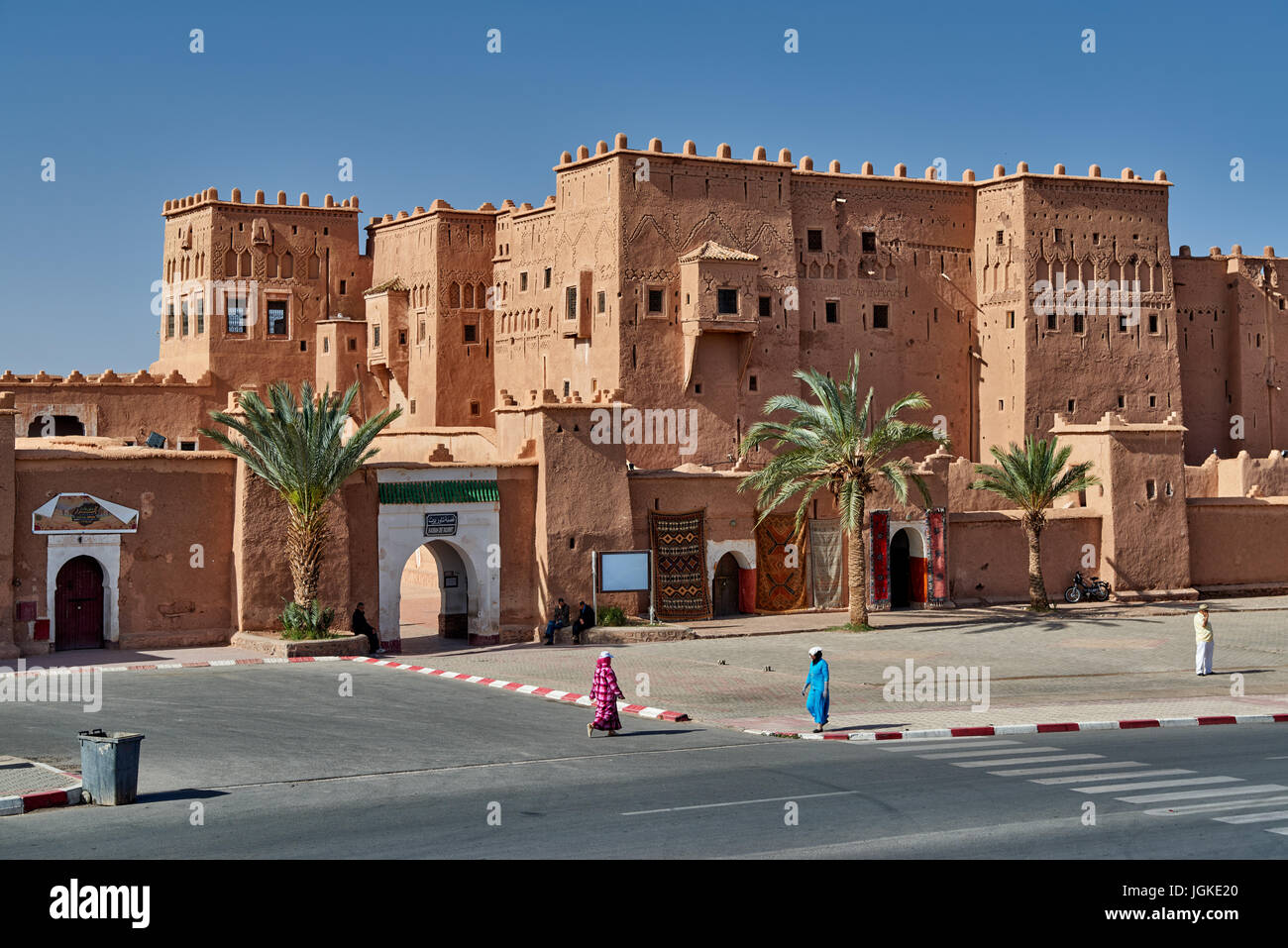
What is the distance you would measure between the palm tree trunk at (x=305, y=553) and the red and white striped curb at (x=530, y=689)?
1.48 metres

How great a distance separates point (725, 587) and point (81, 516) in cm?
1403

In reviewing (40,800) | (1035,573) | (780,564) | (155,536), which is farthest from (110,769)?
(1035,573)

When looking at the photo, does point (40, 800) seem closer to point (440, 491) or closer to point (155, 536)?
point (155, 536)

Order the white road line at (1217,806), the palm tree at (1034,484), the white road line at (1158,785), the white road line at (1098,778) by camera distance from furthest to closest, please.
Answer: the palm tree at (1034,484), the white road line at (1098,778), the white road line at (1158,785), the white road line at (1217,806)

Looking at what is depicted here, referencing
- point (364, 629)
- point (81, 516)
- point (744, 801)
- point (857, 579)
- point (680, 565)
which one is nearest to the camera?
point (744, 801)

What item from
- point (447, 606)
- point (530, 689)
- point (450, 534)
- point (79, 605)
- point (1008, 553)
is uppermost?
point (450, 534)

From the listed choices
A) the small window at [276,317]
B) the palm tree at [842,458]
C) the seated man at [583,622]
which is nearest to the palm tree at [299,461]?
the seated man at [583,622]

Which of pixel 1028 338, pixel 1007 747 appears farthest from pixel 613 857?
pixel 1028 338

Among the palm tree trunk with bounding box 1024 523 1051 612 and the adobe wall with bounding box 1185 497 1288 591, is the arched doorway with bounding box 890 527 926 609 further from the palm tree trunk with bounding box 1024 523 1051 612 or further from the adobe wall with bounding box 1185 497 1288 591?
the adobe wall with bounding box 1185 497 1288 591

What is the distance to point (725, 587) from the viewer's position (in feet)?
110

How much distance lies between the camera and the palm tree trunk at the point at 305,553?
26.4 metres

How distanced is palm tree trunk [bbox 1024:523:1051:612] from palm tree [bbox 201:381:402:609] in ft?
51.5

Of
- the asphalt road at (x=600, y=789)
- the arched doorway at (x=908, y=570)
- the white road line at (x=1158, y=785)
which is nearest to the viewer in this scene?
the asphalt road at (x=600, y=789)

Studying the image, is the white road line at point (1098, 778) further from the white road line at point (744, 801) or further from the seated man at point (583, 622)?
the seated man at point (583, 622)
